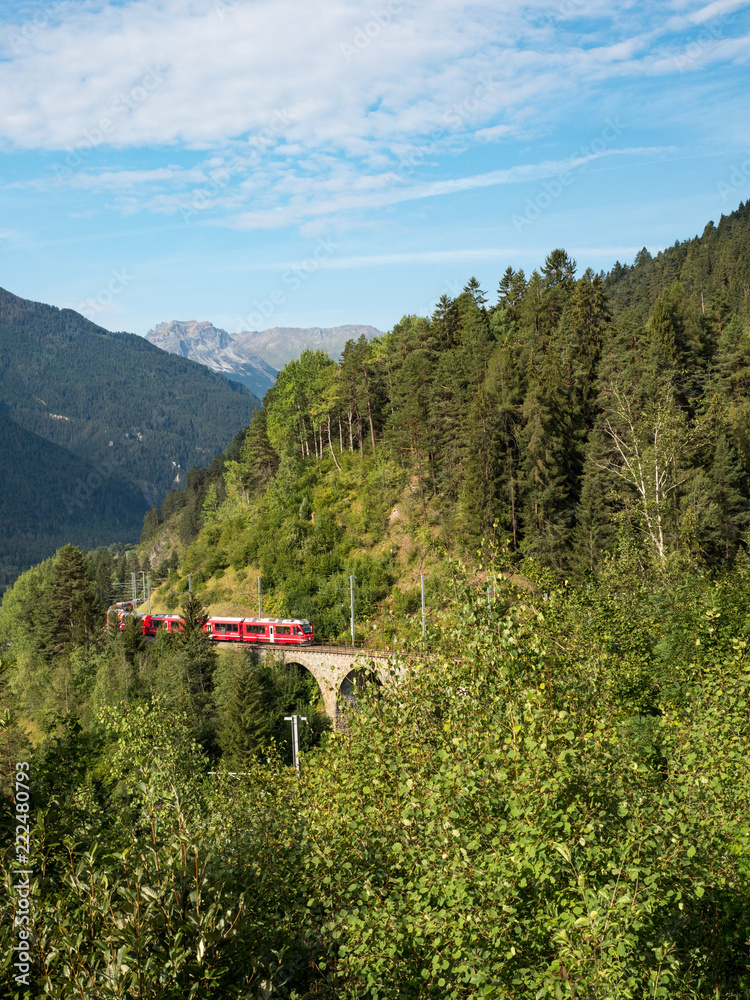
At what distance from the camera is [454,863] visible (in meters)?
6.18

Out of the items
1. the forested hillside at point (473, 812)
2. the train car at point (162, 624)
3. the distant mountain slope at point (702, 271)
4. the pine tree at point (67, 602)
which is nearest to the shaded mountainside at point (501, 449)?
the forested hillside at point (473, 812)

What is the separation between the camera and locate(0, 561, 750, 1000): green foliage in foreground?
16.7 feet

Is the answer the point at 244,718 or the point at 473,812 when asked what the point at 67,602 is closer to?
the point at 244,718

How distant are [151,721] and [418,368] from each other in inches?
1390

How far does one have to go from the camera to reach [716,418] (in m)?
37.2

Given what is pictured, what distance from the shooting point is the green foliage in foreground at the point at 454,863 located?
5.09 m

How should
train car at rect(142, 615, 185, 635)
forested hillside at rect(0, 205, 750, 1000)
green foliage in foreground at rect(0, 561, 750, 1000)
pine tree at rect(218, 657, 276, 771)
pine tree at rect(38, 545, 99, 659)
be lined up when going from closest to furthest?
green foliage in foreground at rect(0, 561, 750, 1000), forested hillside at rect(0, 205, 750, 1000), pine tree at rect(218, 657, 276, 771), train car at rect(142, 615, 185, 635), pine tree at rect(38, 545, 99, 659)

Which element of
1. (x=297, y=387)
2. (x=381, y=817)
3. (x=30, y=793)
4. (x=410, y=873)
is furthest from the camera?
(x=297, y=387)

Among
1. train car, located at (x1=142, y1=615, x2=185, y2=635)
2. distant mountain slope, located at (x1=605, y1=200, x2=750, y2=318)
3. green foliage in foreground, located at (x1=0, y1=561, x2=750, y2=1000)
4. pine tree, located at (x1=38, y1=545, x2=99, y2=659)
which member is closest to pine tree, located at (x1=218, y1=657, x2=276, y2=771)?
train car, located at (x1=142, y1=615, x2=185, y2=635)

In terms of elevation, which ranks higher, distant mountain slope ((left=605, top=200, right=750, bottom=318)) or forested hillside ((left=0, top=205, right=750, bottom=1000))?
distant mountain slope ((left=605, top=200, right=750, bottom=318))

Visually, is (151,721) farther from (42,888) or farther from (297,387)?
(297,387)

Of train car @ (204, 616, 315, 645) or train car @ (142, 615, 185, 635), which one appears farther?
train car @ (142, 615, 185, 635)

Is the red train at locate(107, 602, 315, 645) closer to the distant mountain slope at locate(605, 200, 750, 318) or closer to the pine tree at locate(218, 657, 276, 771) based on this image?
the pine tree at locate(218, 657, 276, 771)

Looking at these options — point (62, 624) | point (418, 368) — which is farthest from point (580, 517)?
point (62, 624)
